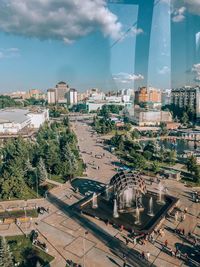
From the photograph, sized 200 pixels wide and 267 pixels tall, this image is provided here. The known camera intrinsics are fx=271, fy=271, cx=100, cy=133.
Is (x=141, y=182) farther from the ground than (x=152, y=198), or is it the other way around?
(x=141, y=182)

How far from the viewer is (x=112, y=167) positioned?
1741cm

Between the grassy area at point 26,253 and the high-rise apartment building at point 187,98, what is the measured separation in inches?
1338

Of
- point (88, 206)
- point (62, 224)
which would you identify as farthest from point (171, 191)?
point (62, 224)

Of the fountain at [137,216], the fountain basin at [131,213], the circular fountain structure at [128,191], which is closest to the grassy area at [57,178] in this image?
the fountain basin at [131,213]

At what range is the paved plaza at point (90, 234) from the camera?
25.8 feet

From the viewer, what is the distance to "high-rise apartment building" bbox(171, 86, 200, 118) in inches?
1506

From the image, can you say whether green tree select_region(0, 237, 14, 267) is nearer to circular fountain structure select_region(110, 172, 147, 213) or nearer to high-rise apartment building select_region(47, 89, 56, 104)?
circular fountain structure select_region(110, 172, 147, 213)

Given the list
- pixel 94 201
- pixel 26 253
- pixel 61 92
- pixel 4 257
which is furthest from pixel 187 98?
pixel 61 92

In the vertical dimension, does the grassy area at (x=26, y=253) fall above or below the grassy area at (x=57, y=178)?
below

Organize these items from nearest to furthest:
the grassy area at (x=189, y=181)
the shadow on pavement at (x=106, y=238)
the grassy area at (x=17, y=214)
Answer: the shadow on pavement at (x=106, y=238) → the grassy area at (x=17, y=214) → the grassy area at (x=189, y=181)

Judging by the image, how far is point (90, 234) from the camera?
9.16m

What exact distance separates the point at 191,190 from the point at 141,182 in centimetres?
361

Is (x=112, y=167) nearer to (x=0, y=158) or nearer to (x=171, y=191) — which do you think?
(x=171, y=191)

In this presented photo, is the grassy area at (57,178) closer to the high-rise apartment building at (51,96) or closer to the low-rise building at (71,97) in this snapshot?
the low-rise building at (71,97)
